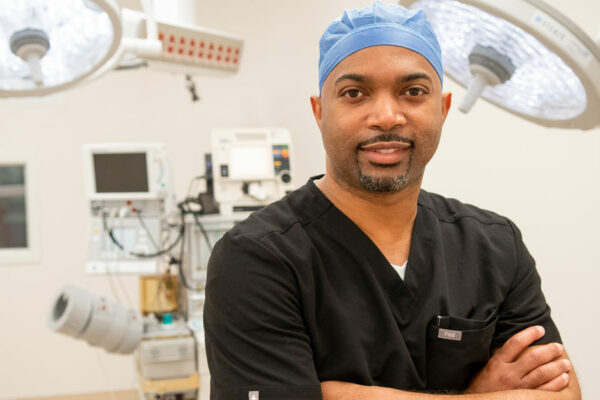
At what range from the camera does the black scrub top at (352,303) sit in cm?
104

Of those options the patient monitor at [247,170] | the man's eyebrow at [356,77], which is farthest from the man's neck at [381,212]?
the patient monitor at [247,170]

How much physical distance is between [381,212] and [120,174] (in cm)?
201

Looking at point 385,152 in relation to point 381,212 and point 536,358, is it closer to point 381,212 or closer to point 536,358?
point 381,212

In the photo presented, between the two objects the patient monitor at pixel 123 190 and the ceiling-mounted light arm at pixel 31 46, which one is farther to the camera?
the patient monitor at pixel 123 190

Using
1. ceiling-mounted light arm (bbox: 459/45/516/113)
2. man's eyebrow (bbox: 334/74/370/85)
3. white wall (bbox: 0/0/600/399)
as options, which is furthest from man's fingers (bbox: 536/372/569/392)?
white wall (bbox: 0/0/600/399)

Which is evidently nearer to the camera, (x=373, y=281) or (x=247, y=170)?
(x=373, y=281)

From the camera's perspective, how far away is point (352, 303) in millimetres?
1135

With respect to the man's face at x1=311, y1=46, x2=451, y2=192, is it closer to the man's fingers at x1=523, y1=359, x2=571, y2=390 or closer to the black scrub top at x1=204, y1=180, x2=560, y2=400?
the black scrub top at x1=204, y1=180, x2=560, y2=400

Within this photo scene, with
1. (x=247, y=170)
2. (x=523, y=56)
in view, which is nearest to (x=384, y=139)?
(x=523, y=56)

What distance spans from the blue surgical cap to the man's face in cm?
1

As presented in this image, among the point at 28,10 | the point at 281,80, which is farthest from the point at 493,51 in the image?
the point at 281,80

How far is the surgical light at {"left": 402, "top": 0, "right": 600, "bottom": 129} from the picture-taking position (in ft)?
2.54

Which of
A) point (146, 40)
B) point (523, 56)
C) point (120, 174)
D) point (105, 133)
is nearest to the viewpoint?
point (523, 56)

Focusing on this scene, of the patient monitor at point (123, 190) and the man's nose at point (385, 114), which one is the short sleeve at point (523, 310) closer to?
the man's nose at point (385, 114)
